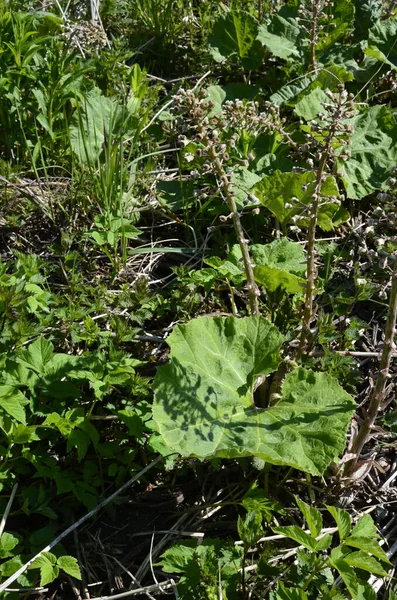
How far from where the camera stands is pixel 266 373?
2742 millimetres

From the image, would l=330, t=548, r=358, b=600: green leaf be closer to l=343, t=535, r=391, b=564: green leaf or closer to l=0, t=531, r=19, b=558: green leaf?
l=343, t=535, r=391, b=564: green leaf

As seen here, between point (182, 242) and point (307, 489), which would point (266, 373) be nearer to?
point (307, 489)

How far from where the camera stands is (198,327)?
277 cm

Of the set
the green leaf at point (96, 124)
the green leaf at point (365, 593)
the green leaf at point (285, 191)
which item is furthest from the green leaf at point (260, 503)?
the green leaf at point (96, 124)

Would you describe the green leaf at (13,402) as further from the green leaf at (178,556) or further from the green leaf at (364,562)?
the green leaf at (364,562)

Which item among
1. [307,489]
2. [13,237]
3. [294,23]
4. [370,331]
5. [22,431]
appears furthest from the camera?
[294,23]

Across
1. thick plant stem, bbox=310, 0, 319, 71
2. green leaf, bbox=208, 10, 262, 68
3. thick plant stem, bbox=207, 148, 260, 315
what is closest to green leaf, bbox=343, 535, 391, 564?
thick plant stem, bbox=207, 148, 260, 315

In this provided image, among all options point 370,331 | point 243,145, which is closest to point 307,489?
point 370,331

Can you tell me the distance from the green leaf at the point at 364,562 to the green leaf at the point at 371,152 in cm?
202

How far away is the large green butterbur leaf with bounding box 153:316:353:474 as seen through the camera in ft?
8.17

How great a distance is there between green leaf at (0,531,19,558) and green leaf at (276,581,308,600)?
92 cm

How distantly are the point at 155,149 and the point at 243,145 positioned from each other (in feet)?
1.97

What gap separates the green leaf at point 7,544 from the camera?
2480mm

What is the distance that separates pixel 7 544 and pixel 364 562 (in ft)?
3.91
